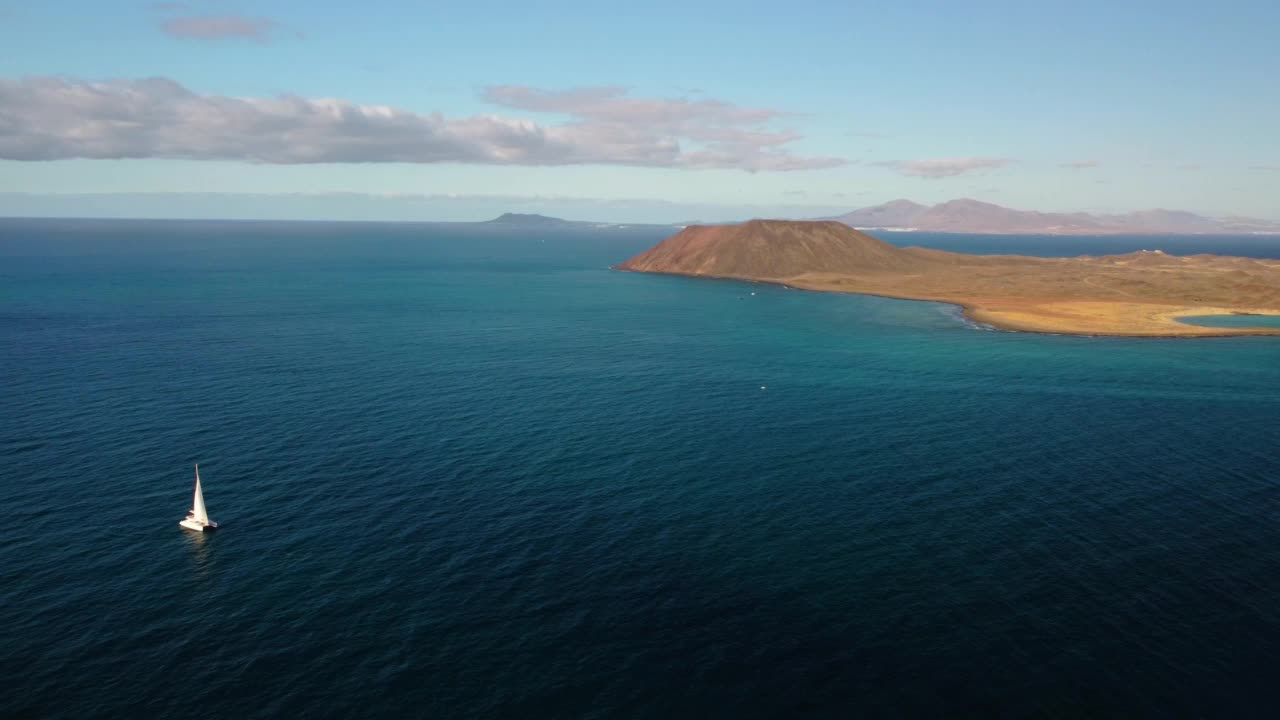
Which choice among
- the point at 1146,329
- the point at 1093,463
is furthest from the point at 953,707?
the point at 1146,329

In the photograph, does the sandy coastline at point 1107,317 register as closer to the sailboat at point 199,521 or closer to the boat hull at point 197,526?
the boat hull at point 197,526

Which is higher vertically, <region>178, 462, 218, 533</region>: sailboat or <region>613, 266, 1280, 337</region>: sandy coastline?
<region>613, 266, 1280, 337</region>: sandy coastline

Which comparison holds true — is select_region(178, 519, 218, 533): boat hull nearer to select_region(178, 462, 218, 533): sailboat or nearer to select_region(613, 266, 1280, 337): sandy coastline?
select_region(178, 462, 218, 533): sailboat

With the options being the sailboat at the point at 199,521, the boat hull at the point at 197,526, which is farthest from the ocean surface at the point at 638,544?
the sailboat at the point at 199,521

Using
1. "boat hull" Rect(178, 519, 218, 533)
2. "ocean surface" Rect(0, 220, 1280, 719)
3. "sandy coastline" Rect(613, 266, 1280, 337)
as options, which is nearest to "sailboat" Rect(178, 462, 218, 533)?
"boat hull" Rect(178, 519, 218, 533)

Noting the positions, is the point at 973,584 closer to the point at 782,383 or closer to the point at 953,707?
the point at 953,707

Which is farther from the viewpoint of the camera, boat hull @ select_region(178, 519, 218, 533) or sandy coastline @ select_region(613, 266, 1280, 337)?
sandy coastline @ select_region(613, 266, 1280, 337)

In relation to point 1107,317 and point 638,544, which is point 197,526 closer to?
point 638,544

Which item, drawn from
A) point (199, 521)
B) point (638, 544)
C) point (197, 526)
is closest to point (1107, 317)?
point (638, 544)

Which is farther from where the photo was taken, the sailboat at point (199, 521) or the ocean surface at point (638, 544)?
the sailboat at point (199, 521)
